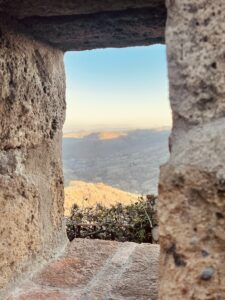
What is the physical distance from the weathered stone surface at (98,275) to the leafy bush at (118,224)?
1480 mm

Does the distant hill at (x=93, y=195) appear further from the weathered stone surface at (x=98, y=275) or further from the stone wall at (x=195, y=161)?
the stone wall at (x=195, y=161)

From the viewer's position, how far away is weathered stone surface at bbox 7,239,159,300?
3.90 feet

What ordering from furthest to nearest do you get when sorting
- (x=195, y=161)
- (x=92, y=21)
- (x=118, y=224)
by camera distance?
(x=118, y=224) → (x=92, y=21) → (x=195, y=161)

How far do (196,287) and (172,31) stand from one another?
1.52ft

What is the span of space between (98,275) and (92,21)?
29.2 inches

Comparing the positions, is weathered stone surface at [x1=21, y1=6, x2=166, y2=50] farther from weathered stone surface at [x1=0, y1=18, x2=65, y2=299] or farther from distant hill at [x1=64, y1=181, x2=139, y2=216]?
distant hill at [x1=64, y1=181, x2=139, y2=216]

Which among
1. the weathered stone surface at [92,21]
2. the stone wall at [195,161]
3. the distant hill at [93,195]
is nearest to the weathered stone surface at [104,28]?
the weathered stone surface at [92,21]

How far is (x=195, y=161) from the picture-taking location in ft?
2.49

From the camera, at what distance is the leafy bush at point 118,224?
9.97 feet

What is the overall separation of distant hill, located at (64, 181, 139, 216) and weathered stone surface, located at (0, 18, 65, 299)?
2060mm

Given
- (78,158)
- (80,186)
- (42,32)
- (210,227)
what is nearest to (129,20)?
(42,32)

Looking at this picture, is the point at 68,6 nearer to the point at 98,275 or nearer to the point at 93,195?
the point at 98,275

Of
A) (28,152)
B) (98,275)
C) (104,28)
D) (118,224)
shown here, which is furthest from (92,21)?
(118,224)

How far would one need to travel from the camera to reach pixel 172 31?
32.5 inches
